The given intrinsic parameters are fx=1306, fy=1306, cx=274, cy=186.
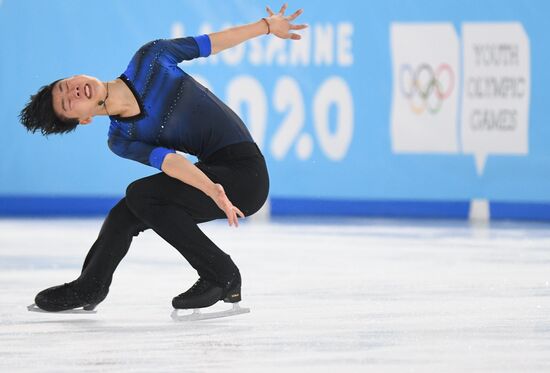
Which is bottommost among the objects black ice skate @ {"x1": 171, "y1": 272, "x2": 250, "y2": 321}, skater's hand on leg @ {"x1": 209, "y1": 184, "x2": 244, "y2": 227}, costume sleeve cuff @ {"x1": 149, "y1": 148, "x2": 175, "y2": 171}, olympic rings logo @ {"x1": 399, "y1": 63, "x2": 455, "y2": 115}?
black ice skate @ {"x1": 171, "y1": 272, "x2": 250, "y2": 321}

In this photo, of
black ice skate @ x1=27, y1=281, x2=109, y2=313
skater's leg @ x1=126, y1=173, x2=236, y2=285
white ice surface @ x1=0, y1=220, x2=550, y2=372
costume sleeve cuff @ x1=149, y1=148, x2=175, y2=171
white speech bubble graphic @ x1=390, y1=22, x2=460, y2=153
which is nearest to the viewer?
white ice surface @ x1=0, y1=220, x2=550, y2=372

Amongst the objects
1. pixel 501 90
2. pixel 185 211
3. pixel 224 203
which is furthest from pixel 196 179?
pixel 501 90

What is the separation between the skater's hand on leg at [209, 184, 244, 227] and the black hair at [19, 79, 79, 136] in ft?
1.58

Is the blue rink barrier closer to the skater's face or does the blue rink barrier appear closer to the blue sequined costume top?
the blue sequined costume top

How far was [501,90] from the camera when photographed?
8672 mm

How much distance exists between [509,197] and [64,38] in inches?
131

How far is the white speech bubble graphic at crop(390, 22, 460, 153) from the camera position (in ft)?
28.8

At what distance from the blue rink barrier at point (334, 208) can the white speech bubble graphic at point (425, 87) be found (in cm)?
39

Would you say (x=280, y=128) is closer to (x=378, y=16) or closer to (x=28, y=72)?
(x=378, y=16)

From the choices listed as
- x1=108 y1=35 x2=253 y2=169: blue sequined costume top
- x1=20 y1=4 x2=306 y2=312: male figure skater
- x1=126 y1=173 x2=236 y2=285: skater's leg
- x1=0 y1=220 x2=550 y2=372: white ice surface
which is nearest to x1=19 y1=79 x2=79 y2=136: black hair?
x1=20 y1=4 x2=306 y2=312: male figure skater

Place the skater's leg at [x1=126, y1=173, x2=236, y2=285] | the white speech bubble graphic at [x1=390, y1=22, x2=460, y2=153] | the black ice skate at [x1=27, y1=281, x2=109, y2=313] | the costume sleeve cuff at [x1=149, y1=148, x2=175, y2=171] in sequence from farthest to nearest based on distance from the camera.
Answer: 1. the white speech bubble graphic at [x1=390, y1=22, x2=460, y2=153]
2. the black ice skate at [x1=27, y1=281, x2=109, y2=313]
3. the skater's leg at [x1=126, y1=173, x2=236, y2=285]
4. the costume sleeve cuff at [x1=149, y1=148, x2=175, y2=171]

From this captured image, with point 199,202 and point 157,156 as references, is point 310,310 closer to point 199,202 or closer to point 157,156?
point 199,202

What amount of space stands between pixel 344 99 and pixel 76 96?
5.31 m

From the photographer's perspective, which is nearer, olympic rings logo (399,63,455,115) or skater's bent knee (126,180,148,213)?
skater's bent knee (126,180,148,213)
